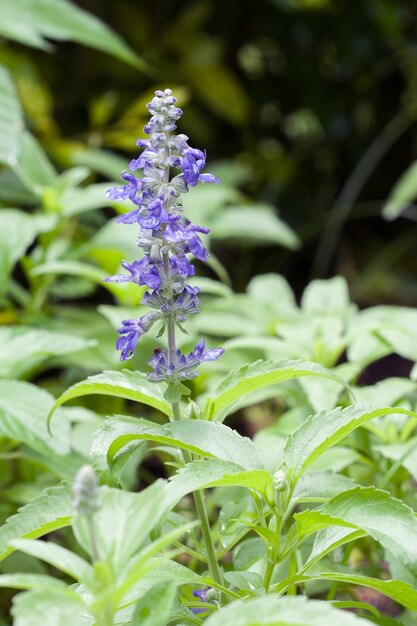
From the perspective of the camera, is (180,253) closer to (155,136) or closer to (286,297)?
(155,136)

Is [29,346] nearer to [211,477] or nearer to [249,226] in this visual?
[211,477]

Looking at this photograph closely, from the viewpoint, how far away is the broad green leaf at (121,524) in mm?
831

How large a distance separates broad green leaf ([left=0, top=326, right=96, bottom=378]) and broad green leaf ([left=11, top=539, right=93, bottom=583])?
2.22 feet

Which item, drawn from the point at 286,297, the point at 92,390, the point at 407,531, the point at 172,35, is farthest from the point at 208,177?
the point at 172,35

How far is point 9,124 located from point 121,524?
4.24 feet

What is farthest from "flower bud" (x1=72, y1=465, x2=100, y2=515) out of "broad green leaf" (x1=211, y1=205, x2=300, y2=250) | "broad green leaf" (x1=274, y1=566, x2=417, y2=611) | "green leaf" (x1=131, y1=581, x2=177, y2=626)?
"broad green leaf" (x1=211, y1=205, x2=300, y2=250)

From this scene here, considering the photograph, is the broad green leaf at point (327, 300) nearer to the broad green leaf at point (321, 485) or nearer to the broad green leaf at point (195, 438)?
the broad green leaf at point (321, 485)

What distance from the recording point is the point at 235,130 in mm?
3578

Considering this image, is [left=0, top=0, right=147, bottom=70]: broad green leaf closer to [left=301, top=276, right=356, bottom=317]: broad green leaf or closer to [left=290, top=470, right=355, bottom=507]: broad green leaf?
[left=301, top=276, right=356, bottom=317]: broad green leaf

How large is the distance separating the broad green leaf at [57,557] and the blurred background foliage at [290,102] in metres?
2.31

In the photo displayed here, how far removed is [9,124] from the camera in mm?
1938

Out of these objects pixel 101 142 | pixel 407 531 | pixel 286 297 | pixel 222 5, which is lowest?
pixel 407 531

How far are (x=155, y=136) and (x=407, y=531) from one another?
0.53 metres

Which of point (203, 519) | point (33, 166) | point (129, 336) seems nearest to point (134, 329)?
point (129, 336)
